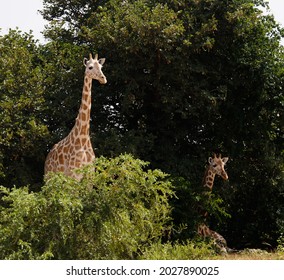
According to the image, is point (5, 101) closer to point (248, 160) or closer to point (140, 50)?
point (140, 50)

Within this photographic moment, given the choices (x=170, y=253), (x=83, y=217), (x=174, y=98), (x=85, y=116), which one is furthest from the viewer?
(x=174, y=98)

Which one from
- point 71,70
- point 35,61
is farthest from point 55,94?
point 35,61

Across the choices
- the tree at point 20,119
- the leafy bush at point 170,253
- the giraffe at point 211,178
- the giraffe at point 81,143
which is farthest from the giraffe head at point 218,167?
the tree at point 20,119

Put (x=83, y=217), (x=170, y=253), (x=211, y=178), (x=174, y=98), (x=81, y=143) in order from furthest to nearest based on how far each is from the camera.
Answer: (x=174, y=98)
(x=211, y=178)
(x=81, y=143)
(x=170, y=253)
(x=83, y=217)

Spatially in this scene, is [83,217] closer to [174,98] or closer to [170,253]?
[170,253]

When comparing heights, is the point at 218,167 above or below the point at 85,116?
below

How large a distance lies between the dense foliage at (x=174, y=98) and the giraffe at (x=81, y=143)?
1425 millimetres

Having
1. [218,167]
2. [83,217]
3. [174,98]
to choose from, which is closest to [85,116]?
[174,98]

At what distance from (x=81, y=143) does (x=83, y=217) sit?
2.77 metres

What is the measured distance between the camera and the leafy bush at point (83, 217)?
29.0ft

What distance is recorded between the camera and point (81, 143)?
1170cm

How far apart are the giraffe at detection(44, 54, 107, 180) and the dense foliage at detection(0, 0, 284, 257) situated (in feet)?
4.68

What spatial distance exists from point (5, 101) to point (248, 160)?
6.19 m

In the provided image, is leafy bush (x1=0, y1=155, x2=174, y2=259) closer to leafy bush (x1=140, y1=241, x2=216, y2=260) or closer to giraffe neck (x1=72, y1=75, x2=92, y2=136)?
leafy bush (x1=140, y1=241, x2=216, y2=260)
